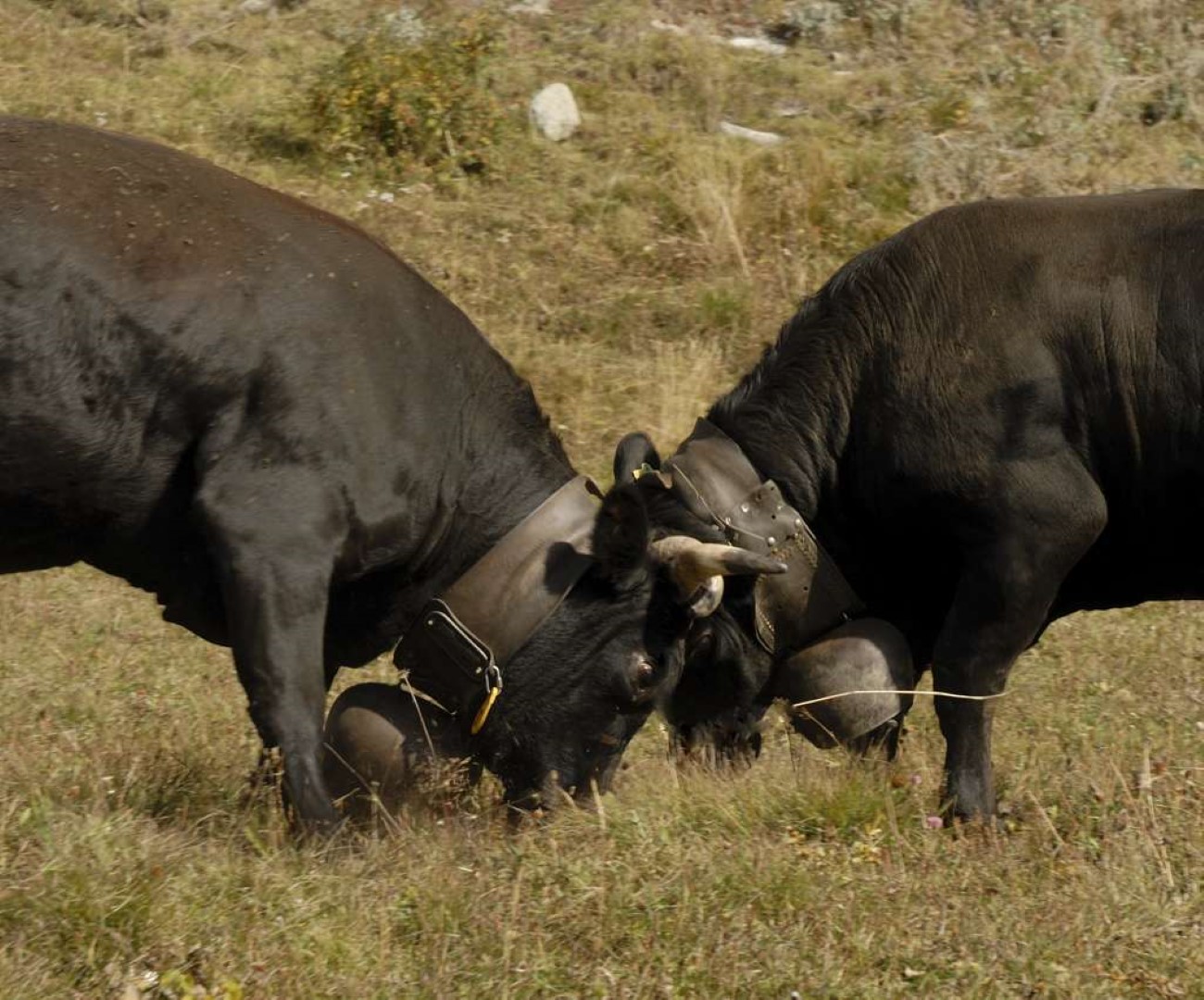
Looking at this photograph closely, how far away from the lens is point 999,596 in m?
6.61

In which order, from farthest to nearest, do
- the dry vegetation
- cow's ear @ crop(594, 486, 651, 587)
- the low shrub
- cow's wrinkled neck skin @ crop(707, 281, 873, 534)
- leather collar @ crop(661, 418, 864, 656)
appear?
the low shrub < cow's wrinkled neck skin @ crop(707, 281, 873, 534) < leather collar @ crop(661, 418, 864, 656) < cow's ear @ crop(594, 486, 651, 587) < the dry vegetation

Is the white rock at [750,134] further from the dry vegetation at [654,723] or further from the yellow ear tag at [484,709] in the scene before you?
the yellow ear tag at [484,709]

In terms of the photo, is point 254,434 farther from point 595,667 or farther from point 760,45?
point 760,45

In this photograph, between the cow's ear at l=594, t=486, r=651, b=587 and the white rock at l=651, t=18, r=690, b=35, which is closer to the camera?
the cow's ear at l=594, t=486, r=651, b=587

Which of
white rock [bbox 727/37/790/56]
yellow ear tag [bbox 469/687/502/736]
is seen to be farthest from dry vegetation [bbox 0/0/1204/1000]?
yellow ear tag [bbox 469/687/502/736]

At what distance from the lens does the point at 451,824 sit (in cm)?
617

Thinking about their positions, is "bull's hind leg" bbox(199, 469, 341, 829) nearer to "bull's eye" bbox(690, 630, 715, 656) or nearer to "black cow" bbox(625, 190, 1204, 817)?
"black cow" bbox(625, 190, 1204, 817)

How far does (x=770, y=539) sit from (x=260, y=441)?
1904mm

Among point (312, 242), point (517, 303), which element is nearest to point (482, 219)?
point (517, 303)

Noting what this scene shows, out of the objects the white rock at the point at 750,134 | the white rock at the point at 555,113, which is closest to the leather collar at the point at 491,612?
the white rock at the point at 555,113

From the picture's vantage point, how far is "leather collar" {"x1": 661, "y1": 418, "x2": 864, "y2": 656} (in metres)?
6.86

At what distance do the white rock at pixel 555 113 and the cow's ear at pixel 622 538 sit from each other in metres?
8.57

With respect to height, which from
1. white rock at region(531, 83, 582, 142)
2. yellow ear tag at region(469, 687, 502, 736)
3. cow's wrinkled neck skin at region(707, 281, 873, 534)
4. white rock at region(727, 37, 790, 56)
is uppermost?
cow's wrinkled neck skin at region(707, 281, 873, 534)

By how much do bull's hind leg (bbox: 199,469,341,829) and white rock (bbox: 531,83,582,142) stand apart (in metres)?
9.16
